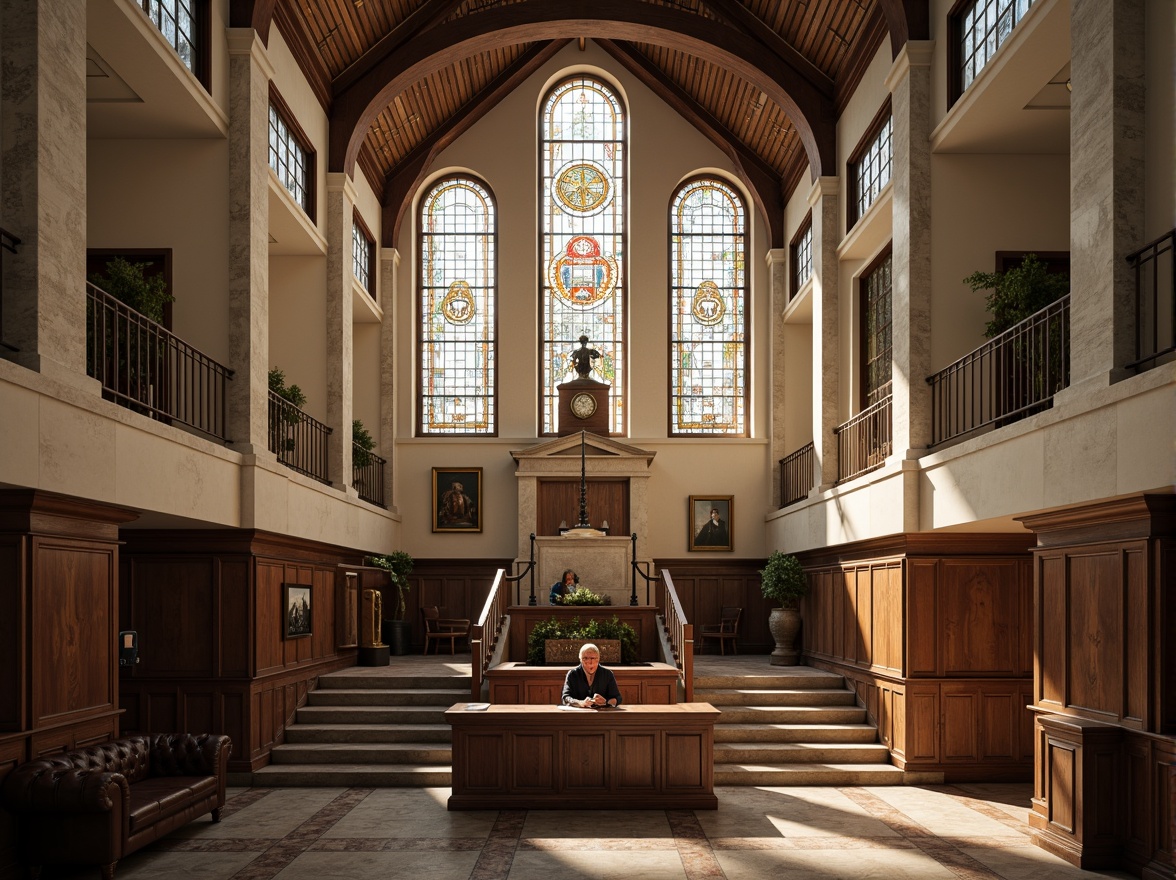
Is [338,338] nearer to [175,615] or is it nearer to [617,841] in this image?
[175,615]

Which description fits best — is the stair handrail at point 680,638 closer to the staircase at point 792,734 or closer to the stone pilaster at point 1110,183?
the staircase at point 792,734

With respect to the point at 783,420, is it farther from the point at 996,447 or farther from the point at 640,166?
the point at 996,447

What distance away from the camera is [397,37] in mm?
17594

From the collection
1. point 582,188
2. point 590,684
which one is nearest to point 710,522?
point 582,188

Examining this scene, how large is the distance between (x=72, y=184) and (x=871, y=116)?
33.1ft

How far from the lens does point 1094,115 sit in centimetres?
853

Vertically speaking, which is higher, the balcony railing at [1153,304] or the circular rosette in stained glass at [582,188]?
the circular rosette in stained glass at [582,188]

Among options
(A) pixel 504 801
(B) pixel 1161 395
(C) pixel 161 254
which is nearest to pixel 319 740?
(A) pixel 504 801

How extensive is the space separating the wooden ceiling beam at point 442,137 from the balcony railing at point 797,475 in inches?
326

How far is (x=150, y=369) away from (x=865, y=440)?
8959 millimetres

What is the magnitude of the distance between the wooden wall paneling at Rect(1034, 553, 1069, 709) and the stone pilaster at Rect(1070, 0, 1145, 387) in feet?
6.46

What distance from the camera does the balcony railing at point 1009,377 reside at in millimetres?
9867

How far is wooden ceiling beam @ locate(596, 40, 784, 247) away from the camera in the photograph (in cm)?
2136

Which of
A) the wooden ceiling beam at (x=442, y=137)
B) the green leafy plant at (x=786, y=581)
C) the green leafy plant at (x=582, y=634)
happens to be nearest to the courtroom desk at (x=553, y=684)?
the green leafy plant at (x=582, y=634)
